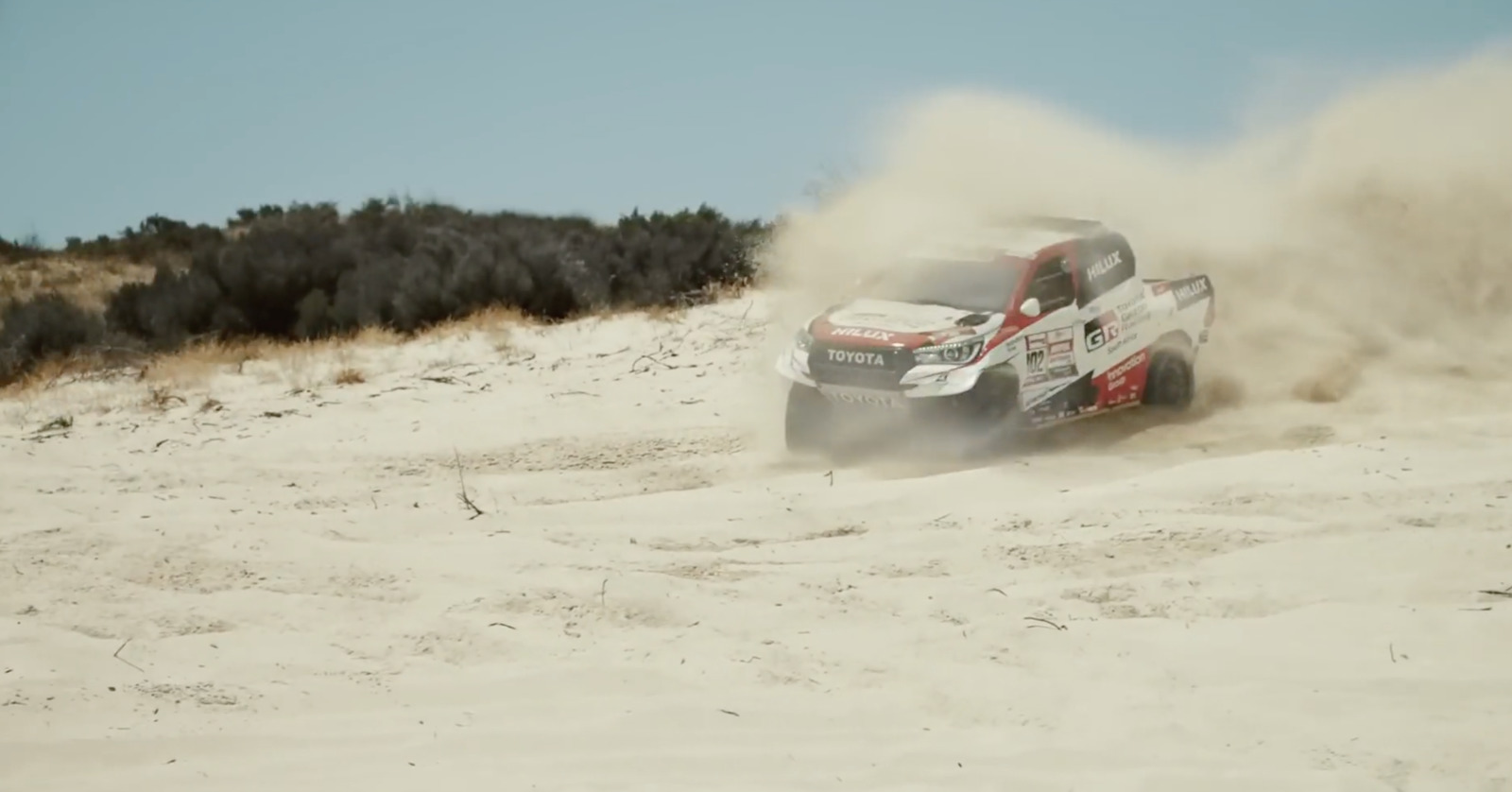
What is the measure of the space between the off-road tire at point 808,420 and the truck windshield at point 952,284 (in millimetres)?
1200

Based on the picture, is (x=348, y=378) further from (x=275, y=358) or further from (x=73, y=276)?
(x=73, y=276)

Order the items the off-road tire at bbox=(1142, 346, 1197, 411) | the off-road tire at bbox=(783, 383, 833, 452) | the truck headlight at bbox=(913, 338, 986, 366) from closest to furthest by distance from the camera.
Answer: the truck headlight at bbox=(913, 338, 986, 366), the off-road tire at bbox=(783, 383, 833, 452), the off-road tire at bbox=(1142, 346, 1197, 411)

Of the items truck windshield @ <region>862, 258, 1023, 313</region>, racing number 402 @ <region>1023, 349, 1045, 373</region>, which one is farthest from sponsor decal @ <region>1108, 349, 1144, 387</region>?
truck windshield @ <region>862, 258, 1023, 313</region>

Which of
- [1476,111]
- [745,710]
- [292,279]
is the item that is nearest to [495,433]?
[745,710]

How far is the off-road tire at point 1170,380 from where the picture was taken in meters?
11.6

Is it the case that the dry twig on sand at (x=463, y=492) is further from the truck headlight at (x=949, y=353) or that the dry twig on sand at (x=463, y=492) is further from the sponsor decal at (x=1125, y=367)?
the sponsor decal at (x=1125, y=367)

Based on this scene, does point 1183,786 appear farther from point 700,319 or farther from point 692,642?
point 700,319

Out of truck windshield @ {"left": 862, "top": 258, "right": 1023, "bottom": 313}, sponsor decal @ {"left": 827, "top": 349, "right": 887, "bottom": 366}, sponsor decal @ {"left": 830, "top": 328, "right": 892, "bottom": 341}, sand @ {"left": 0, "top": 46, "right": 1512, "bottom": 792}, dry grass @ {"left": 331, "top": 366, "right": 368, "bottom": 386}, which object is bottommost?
sand @ {"left": 0, "top": 46, "right": 1512, "bottom": 792}

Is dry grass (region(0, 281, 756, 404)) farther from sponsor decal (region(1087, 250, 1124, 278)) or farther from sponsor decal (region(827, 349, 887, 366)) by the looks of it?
sponsor decal (region(1087, 250, 1124, 278))

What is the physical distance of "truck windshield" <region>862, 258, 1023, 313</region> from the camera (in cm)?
1079

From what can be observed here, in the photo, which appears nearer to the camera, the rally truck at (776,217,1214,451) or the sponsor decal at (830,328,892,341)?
the rally truck at (776,217,1214,451)

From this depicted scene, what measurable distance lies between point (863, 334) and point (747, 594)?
375 centimetres

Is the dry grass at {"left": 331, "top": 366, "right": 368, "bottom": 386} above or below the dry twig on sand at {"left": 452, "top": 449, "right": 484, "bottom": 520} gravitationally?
above

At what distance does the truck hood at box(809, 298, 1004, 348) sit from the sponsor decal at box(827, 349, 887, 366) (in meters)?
0.08
